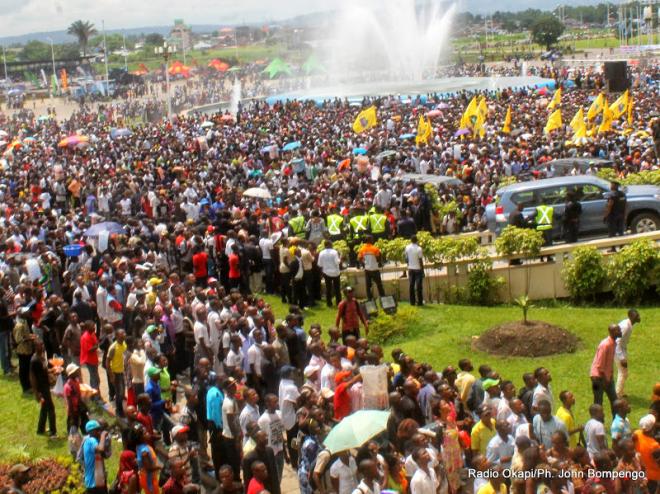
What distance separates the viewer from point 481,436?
9.30 m

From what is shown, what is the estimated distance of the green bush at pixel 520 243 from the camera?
1670 cm

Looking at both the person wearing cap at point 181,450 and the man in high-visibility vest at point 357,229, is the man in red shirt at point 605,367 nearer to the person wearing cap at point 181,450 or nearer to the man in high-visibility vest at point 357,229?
the person wearing cap at point 181,450

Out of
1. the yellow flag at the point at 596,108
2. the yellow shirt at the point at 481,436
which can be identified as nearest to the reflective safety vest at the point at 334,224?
the yellow shirt at the point at 481,436

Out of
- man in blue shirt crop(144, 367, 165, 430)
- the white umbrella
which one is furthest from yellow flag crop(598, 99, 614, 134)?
man in blue shirt crop(144, 367, 165, 430)

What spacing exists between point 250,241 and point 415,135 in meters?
16.5

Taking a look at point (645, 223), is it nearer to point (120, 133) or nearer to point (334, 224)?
point (334, 224)

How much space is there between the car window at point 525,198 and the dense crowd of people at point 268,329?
83.5 inches

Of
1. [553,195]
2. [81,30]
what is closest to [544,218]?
[553,195]

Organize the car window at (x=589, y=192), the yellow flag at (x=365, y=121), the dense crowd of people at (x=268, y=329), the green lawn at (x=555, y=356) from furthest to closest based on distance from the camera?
the yellow flag at (x=365, y=121), the car window at (x=589, y=192), the green lawn at (x=555, y=356), the dense crowd of people at (x=268, y=329)

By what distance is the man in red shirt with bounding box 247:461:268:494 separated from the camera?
8.42m

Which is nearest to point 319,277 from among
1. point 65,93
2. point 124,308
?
point 124,308

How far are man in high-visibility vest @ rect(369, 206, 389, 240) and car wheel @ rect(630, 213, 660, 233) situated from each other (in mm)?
4799

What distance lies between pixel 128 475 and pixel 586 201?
39.4 ft

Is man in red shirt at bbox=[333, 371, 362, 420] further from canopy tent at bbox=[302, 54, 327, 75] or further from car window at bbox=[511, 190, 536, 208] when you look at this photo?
canopy tent at bbox=[302, 54, 327, 75]
